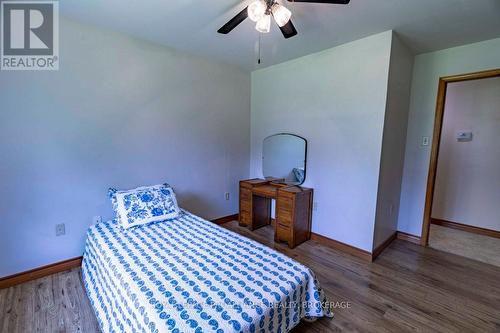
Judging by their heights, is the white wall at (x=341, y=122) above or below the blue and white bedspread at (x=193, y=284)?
above

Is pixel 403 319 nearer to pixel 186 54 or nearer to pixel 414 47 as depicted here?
pixel 414 47

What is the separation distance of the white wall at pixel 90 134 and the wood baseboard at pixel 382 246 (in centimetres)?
224

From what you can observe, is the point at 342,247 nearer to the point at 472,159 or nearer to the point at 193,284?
the point at 193,284

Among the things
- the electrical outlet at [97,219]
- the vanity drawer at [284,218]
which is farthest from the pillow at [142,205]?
the vanity drawer at [284,218]

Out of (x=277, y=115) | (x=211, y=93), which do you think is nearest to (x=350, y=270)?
(x=277, y=115)

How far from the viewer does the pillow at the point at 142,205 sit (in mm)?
2126

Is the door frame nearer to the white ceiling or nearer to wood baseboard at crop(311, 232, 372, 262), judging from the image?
the white ceiling

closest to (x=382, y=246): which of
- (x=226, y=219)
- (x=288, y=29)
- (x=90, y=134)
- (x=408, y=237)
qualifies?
(x=408, y=237)

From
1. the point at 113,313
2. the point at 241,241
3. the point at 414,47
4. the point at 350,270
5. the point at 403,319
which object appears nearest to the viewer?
the point at 113,313

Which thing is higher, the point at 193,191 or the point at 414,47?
the point at 414,47

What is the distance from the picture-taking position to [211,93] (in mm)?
3125

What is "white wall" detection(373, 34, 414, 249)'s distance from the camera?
236 cm

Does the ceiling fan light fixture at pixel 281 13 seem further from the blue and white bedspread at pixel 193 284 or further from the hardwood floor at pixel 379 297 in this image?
the hardwood floor at pixel 379 297

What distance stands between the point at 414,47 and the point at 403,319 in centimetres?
273
